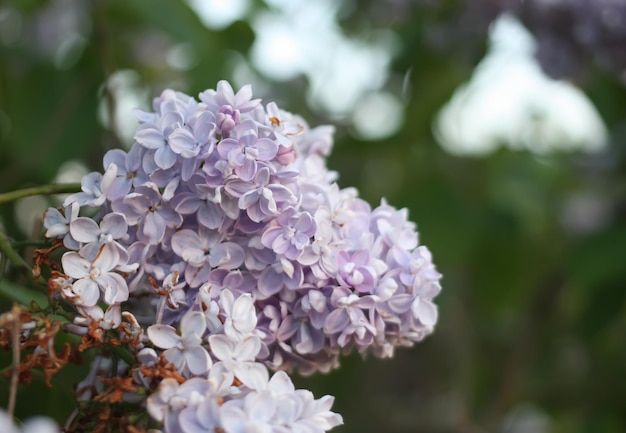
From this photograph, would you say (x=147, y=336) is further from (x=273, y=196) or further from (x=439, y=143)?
(x=439, y=143)

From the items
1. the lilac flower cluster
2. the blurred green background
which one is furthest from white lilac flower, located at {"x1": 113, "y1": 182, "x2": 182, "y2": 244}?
the blurred green background

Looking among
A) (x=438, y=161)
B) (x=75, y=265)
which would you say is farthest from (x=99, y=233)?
(x=438, y=161)

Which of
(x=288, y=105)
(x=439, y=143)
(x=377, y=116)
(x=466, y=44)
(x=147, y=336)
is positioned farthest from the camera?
(x=377, y=116)

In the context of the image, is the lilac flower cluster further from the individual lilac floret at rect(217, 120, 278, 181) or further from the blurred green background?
the blurred green background

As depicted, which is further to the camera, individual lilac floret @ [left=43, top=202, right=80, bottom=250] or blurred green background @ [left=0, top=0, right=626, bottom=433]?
blurred green background @ [left=0, top=0, right=626, bottom=433]

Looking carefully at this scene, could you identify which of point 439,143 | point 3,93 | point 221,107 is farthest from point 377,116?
point 221,107

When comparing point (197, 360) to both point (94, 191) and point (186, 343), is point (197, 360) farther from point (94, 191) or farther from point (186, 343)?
point (94, 191)

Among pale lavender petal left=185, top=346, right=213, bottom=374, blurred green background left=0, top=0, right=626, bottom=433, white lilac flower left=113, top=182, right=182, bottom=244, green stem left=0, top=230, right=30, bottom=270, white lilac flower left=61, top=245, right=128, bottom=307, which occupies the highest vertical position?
white lilac flower left=113, top=182, right=182, bottom=244

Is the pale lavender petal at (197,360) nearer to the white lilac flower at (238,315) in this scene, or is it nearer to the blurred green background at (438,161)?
the white lilac flower at (238,315)
